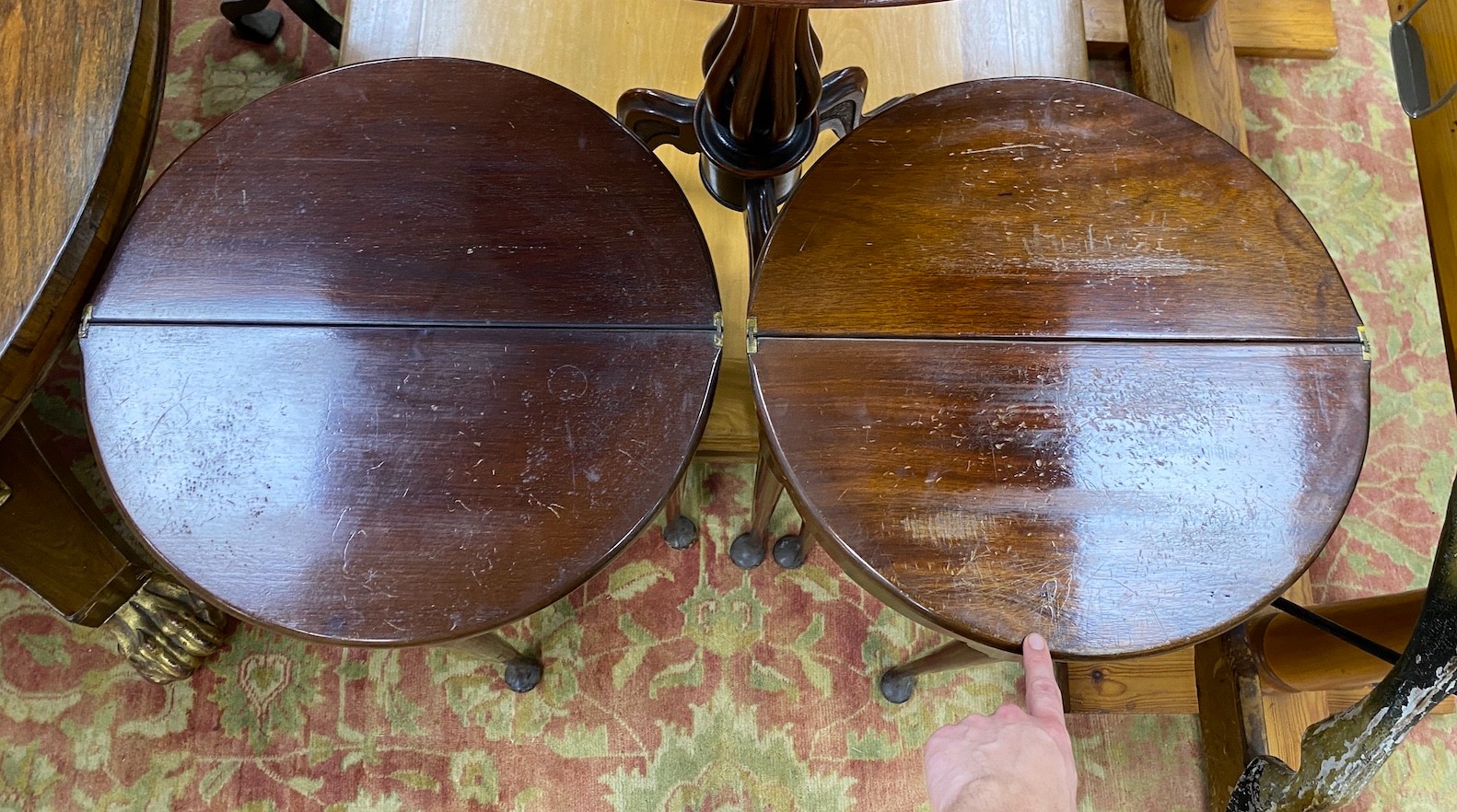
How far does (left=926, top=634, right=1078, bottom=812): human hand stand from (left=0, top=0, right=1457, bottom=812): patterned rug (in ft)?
1.80

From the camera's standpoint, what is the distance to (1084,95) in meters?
0.81

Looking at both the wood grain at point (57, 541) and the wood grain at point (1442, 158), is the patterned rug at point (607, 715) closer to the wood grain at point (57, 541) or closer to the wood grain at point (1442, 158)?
the wood grain at point (57, 541)

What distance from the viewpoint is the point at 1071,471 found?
2.27 feet

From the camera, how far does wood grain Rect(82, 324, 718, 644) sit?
26.2 inches

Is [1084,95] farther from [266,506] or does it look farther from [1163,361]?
[266,506]

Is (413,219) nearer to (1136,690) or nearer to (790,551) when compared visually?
(790,551)

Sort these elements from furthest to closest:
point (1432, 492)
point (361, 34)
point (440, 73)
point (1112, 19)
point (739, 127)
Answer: point (1112, 19) < point (1432, 492) < point (361, 34) < point (739, 127) < point (440, 73)

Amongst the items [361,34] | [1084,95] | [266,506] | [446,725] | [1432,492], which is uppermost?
[1084,95]

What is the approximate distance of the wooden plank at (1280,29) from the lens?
1.55 metres

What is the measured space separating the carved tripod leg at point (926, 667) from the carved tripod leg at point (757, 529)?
0.25 m

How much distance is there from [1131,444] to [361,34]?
1.09 metres

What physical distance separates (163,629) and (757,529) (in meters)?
0.81

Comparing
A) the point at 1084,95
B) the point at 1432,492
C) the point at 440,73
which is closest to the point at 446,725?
the point at 440,73

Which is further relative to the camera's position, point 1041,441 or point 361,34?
point 361,34
